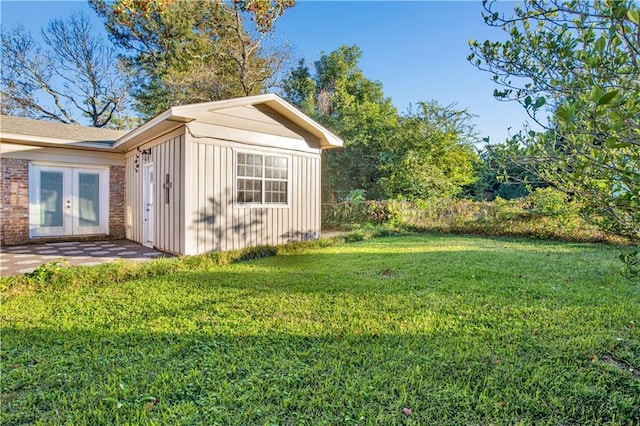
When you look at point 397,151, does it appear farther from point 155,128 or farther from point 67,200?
point 67,200

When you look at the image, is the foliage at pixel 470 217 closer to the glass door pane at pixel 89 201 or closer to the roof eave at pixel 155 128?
the roof eave at pixel 155 128

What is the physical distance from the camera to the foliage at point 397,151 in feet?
50.2

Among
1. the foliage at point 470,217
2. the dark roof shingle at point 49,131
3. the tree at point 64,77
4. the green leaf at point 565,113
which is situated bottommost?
the foliage at point 470,217

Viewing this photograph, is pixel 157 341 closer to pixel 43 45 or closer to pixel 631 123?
pixel 631 123

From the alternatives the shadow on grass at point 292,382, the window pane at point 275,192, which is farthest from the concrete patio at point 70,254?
the shadow on grass at point 292,382

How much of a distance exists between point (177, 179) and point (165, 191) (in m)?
0.73

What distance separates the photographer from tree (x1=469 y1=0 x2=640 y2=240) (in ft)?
5.19

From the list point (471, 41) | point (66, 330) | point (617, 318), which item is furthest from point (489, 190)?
point (66, 330)

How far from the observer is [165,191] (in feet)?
24.4

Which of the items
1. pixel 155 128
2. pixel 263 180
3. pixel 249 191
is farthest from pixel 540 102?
pixel 155 128

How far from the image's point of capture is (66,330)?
11.1ft

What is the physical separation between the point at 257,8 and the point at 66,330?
922 centimetres

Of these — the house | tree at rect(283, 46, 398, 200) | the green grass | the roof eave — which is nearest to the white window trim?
the house

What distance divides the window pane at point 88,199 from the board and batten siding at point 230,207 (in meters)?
4.57
